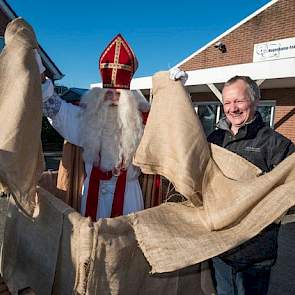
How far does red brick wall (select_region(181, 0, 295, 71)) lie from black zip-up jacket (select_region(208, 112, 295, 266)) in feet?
26.9

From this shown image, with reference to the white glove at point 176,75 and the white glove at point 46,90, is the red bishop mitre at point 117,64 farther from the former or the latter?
the white glove at point 176,75

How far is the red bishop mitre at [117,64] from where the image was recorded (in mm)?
2350

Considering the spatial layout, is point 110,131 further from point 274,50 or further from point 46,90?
point 274,50

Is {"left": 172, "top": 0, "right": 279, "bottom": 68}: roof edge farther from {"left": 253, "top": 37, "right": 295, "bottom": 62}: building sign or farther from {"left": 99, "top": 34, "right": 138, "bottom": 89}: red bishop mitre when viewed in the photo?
{"left": 99, "top": 34, "right": 138, "bottom": 89}: red bishop mitre

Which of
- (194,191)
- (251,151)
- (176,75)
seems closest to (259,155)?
(251,151)

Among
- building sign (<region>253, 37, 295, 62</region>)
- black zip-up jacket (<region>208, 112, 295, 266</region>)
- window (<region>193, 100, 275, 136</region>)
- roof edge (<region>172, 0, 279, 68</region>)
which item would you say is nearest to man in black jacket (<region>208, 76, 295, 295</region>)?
black zip-up jacket (<region>208, 112, 295, 266</region>)

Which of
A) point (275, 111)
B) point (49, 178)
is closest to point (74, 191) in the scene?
point (49, 178)

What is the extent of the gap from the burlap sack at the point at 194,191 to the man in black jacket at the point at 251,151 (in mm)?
142

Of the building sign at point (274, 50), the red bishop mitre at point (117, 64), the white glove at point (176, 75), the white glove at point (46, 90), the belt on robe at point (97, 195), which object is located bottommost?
the belt on robe at point (97, 195)

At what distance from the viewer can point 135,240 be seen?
5.24 ft

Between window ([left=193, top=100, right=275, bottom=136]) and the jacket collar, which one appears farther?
window ([left=193, top=100, right=275, bottom=136])

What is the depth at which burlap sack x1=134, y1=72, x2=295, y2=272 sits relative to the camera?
1.51 m

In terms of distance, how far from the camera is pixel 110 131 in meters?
2.30

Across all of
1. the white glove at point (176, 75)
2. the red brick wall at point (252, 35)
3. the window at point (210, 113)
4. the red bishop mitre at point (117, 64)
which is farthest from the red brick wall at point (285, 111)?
the white glove at point (176, 75)
